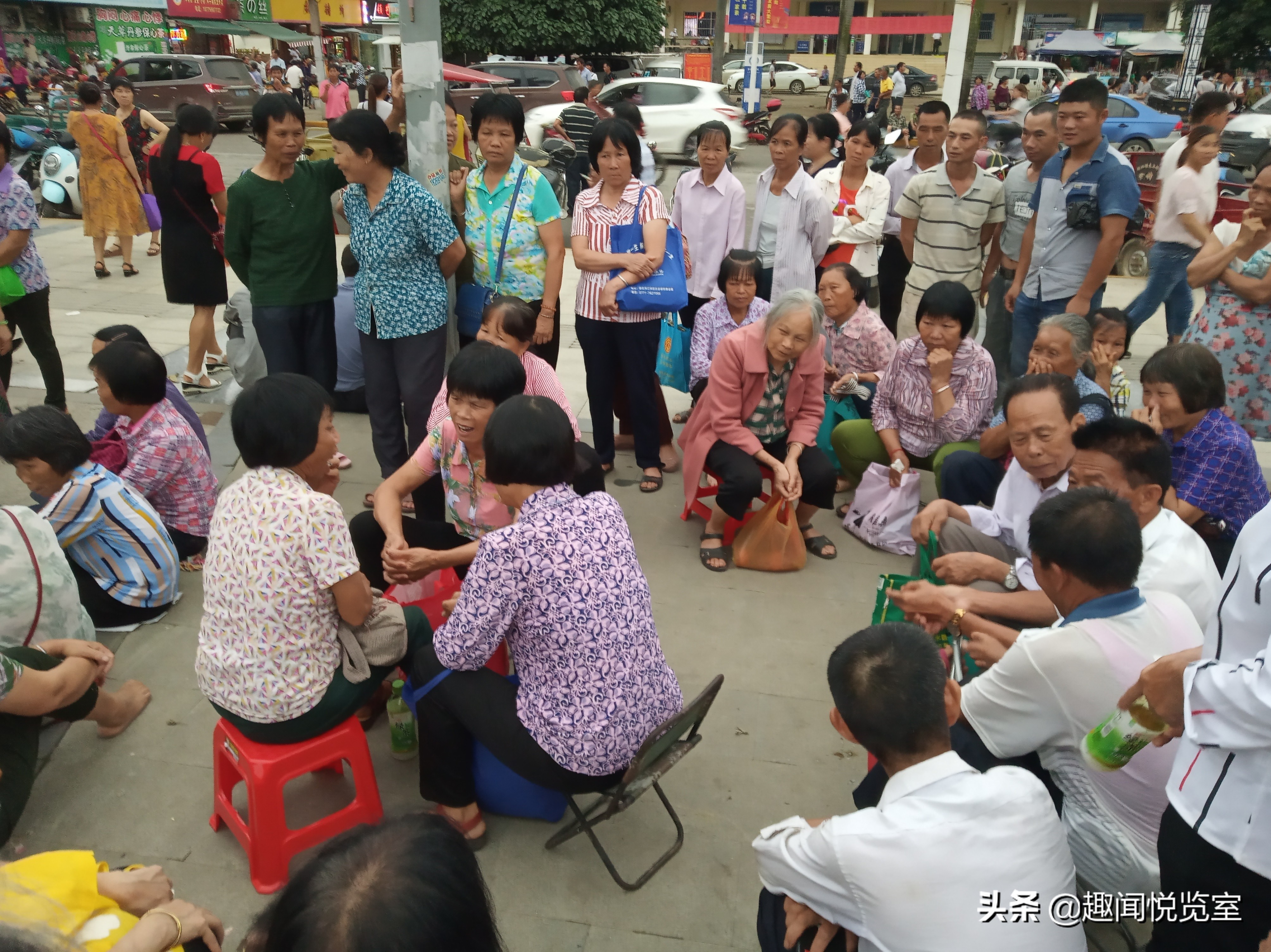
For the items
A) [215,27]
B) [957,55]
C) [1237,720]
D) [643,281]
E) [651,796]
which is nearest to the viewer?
[1237,720]

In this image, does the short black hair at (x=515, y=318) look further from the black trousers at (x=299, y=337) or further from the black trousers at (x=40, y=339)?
the black trousers at (x=40, y=339)

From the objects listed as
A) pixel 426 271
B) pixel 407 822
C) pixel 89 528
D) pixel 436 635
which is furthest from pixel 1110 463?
pixel 89 528

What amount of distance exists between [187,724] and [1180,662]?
2.86 m

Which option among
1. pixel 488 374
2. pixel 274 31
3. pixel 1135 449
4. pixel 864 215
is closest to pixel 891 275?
pixel 864 215

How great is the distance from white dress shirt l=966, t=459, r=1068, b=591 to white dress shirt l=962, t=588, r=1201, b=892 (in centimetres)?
108

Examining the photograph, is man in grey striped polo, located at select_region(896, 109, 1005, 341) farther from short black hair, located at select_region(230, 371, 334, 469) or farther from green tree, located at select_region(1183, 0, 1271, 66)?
green tree, located at select_region(1183, 0, 1271, 66)

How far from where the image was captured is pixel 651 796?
2.71 metres

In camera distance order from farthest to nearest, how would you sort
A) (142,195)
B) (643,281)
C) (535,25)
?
1. (535,25)
2. (142,195)
3. (643,281)

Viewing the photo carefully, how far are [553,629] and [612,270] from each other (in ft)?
8.65

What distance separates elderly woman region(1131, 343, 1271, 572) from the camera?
10.3 feet

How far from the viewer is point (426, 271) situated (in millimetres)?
3824

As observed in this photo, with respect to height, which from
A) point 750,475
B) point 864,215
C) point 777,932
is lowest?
point 777,932

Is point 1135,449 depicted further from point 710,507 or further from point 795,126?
point 795,126

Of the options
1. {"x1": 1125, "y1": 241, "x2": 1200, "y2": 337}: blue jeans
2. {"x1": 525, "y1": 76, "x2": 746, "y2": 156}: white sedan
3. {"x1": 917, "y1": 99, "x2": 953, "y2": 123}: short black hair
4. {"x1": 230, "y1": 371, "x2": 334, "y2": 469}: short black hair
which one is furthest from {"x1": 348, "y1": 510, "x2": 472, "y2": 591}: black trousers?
{"x1": 525, "y1": 76, "x2": 746, "y2": 156}: white sedan
